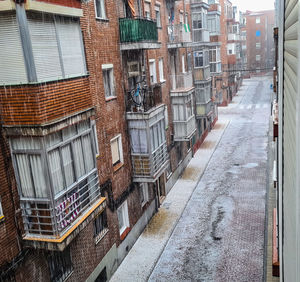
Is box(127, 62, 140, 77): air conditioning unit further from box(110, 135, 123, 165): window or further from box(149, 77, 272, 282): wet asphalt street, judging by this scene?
box(149, 77, 272, 282): wet asphalt street

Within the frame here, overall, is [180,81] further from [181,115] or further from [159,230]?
[159,230]

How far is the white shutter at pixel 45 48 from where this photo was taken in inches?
305

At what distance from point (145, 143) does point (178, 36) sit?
32.2 feet

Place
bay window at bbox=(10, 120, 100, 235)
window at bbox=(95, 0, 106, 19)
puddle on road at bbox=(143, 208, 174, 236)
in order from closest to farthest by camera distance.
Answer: bay window at bbox=(10, 120, 100, 235)
window at bbox=(95, 0, 106, 19)
puddle on road at bbox=(143, 208, 174, 236)

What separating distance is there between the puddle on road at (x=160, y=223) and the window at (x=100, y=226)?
3.60 metres

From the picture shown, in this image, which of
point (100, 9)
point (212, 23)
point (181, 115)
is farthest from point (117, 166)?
point (212, 23)

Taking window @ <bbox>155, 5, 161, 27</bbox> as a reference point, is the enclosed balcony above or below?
below

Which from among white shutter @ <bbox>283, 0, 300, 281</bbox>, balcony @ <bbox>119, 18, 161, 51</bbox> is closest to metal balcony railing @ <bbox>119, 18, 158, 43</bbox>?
balcony @ <bbox>119, 18, 161, 51</bbox>

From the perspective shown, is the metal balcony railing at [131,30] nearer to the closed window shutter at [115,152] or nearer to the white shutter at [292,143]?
the closed window shutter at [115,152]

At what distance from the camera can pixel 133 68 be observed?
15.7m

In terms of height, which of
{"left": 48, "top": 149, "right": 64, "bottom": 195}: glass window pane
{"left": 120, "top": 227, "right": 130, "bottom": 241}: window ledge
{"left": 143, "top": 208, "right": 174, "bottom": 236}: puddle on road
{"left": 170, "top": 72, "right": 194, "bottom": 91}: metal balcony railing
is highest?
{"left": 170, "top": 72, "right": 194, "bottom": 91}: metal balcony railing

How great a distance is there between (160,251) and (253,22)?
263ft

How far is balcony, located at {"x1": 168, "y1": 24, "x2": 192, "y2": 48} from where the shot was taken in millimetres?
20984

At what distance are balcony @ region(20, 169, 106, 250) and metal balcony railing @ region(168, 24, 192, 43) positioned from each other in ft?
46.9
